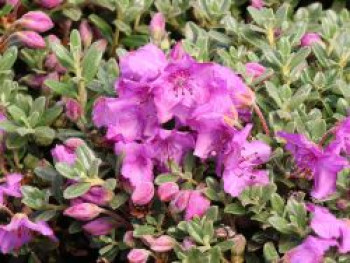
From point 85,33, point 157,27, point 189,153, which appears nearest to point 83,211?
point 189,153

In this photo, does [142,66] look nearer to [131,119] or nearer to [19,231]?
[131,119]

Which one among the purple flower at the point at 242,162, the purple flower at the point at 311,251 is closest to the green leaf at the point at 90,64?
the purple flower at the point at 242,162

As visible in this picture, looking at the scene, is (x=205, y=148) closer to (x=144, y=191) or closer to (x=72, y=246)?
(x=144, y=191)

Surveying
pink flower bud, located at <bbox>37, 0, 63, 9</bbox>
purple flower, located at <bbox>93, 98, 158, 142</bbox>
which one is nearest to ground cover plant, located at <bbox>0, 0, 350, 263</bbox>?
purple flower, located at <bbox>93, 98, 158, 142</bbox>

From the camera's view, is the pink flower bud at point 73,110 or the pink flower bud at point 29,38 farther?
the pink flower bud at point 29,38

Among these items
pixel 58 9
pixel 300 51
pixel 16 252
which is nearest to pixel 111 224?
pixel 16 252

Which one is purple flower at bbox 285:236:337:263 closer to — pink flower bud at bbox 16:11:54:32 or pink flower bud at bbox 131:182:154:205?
pink flower bud at bbox 131:182:154:205

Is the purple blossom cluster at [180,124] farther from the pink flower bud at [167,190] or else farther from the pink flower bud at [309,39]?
the pink flower bud at [309,39]
